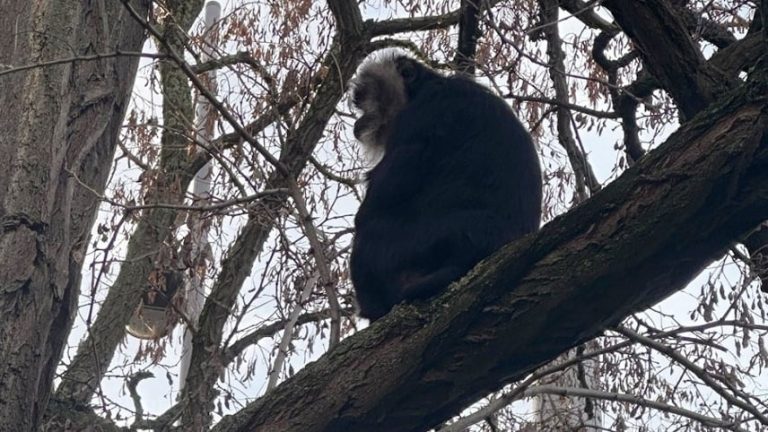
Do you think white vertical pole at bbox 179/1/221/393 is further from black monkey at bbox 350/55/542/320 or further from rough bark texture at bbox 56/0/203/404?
black monkey at bbox 350/55/542/320

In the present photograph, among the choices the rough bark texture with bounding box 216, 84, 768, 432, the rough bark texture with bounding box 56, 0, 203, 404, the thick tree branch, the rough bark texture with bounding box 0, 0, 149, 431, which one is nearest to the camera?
the rough bark texture with bounding box 216, 84, 768, 432

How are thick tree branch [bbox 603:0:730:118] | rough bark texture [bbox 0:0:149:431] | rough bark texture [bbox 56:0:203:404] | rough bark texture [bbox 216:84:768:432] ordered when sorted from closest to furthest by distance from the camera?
rough bark texture [bbox 216:84:768:432], thick tree branch [bbox 603:0:730:118], rough bark texture [bbox 0:0:149:431], rough bark texture [bbox 56:0:203:404]

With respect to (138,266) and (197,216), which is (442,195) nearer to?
(197,216)

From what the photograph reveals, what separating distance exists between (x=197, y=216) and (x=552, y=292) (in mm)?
2891

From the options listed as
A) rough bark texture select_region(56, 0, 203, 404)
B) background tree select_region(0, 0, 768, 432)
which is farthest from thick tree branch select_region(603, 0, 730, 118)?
rough bark texture select_region(56, 0, 203, 404)

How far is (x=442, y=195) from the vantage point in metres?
4.22

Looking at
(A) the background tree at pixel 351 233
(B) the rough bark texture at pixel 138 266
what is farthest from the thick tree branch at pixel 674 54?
(B) the rough bark texture at pixel 138 266

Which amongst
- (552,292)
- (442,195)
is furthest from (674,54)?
(442,195)

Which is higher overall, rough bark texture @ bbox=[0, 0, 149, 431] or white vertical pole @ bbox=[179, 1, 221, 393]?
white vertical pole @ bbox=[179, 1, 221, 393]

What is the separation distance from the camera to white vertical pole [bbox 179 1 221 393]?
5281 millimetres

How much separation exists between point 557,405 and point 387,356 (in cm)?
327

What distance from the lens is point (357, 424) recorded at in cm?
306

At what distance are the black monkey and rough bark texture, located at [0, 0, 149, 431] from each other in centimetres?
113

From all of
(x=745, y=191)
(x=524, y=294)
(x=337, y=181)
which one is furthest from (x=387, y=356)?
(x=337, y=181)
